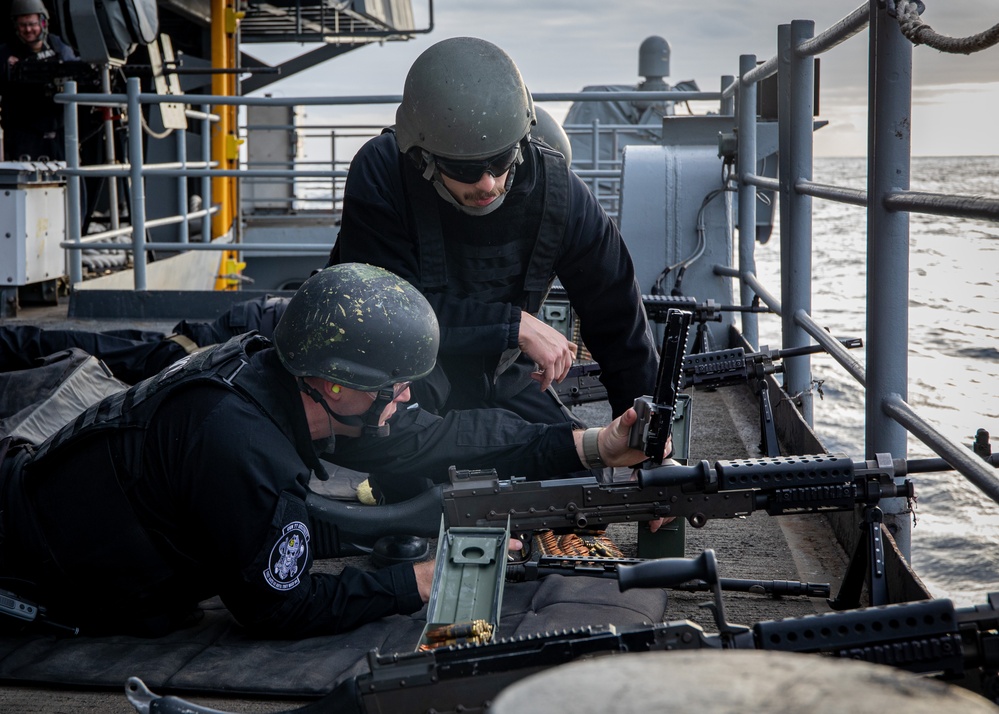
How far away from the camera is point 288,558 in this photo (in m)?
2.45

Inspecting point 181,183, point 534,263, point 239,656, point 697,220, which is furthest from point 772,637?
point 181,183

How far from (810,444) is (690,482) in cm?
118

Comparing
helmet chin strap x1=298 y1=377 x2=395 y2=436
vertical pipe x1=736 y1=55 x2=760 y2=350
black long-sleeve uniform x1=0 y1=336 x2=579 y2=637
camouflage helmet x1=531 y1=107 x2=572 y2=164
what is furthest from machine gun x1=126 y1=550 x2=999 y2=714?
vertical pipe x1=736 y1=55 x2=760 y2=350

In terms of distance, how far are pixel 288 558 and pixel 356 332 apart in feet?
1.76

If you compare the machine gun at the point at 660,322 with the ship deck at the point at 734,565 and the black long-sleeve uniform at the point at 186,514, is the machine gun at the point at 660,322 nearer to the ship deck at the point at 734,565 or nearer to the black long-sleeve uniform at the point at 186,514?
the ship deck at the point at 734,565

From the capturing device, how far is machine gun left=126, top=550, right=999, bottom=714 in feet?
5.41

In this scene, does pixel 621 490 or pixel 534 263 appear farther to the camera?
pixel 534 263

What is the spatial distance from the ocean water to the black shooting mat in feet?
4.22

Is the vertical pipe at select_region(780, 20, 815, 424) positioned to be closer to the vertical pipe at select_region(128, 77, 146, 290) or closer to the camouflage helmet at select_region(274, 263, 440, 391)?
the camouflage helmet at select_region(274, 263, 440, 391)

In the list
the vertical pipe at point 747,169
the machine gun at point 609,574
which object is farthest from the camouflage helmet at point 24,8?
the machine gun at point 609,574

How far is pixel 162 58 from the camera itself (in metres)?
9.74

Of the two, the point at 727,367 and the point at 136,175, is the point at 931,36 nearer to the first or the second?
the point at 727,367

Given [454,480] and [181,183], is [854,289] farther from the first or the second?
[454,480]

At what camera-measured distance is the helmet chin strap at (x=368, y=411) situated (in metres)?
2.55
